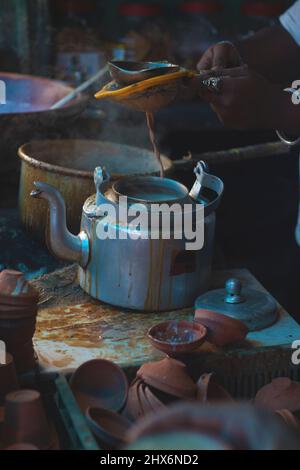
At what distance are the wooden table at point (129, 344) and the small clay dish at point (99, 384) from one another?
0.10 m

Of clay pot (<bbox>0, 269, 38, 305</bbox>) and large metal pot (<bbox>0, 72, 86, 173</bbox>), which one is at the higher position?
large metal pot (<bbox>0, 72, 86, 173</bbox>)

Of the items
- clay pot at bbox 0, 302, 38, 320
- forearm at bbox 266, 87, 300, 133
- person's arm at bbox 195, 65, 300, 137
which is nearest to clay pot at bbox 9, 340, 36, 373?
clay pot at bbox 0, 302, 38, 320

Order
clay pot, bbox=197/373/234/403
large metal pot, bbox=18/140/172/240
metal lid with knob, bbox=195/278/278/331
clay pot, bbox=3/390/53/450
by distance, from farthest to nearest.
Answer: large metal pot, bbox=18/140/172/240, metal lid with knob, bbox=195/278/278/331, clay pot, bbox=197/373/234/403, clay pot, bbox=3/390/53/450

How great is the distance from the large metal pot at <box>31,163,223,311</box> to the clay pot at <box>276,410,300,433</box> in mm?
647

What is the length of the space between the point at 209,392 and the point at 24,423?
20.9 inches

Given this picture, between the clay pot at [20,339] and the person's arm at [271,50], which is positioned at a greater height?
the person's arm at [271,50]

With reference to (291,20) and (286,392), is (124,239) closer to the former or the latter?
(286,392)

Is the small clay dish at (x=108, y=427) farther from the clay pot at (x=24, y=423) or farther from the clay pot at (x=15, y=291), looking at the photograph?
the clay pot at (x=15, y=291)

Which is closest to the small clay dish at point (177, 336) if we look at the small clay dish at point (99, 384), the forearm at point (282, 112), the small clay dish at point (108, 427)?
the small clay dish at point (99, 384)

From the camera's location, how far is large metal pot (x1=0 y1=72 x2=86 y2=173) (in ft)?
9.89

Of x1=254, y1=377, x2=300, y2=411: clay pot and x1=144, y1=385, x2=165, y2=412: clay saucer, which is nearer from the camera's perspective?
x1=144, y1=385, x2=165, y2=412: clay saucer

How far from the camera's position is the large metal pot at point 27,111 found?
3.02 meters

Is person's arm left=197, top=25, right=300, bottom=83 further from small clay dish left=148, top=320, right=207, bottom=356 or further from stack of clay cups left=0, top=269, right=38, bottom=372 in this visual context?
stack of clay cups left=0, top=269, right=38, bottom=372

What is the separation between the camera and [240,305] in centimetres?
231
